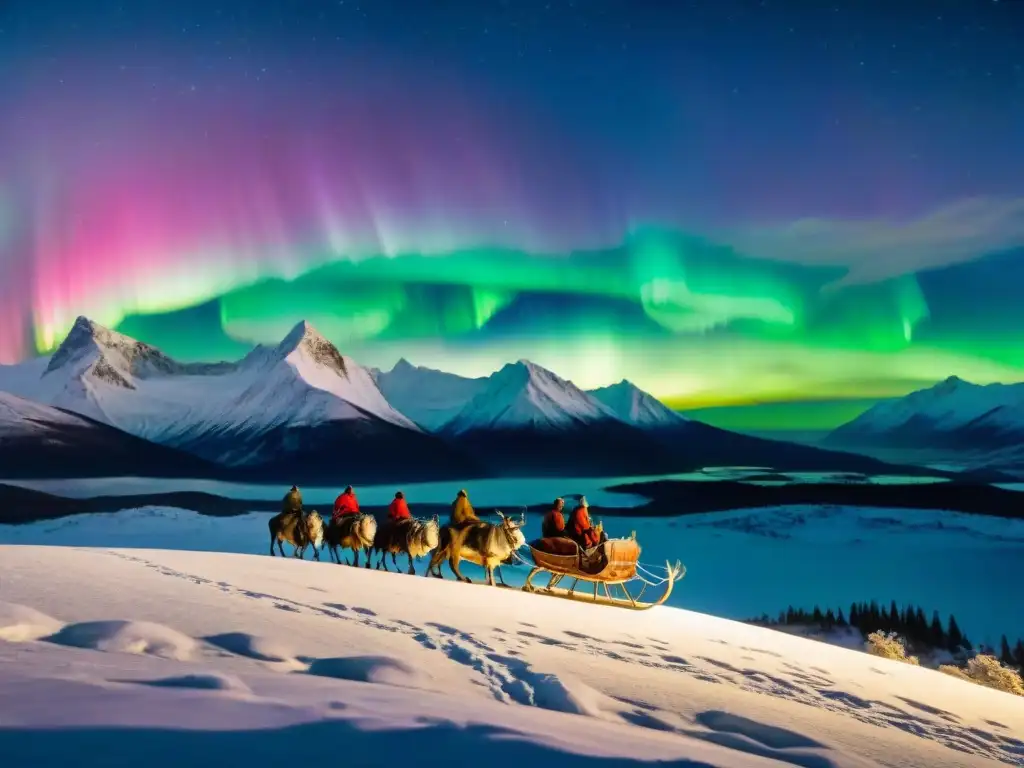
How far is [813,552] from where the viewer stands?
164ft

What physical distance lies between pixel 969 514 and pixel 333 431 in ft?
180

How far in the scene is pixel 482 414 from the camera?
2977 inches

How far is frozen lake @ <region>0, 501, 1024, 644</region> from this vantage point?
140 feet

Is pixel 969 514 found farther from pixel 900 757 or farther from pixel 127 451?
pixel 127 451

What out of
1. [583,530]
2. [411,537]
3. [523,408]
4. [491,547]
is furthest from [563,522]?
[523,408]

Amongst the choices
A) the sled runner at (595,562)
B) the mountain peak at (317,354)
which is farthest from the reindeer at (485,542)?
the mountain peak at (317,354)

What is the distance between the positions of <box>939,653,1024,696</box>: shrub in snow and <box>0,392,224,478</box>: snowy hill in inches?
1700

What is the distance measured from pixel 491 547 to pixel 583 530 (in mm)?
1564

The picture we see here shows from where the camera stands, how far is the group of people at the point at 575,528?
12484 millimetres

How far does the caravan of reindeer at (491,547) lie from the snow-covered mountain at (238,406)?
44679mm

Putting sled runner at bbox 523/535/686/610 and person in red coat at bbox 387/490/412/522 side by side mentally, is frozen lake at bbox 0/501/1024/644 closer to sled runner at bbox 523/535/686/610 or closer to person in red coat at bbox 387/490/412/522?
person in red coat at bbox 387/490/412/522

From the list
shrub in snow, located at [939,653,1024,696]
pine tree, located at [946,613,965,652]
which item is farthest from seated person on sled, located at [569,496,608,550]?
pine tree, located at [946,613,965,652]

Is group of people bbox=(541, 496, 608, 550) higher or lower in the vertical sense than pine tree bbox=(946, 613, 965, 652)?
higher

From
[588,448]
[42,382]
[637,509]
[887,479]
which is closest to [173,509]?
[42,382]
